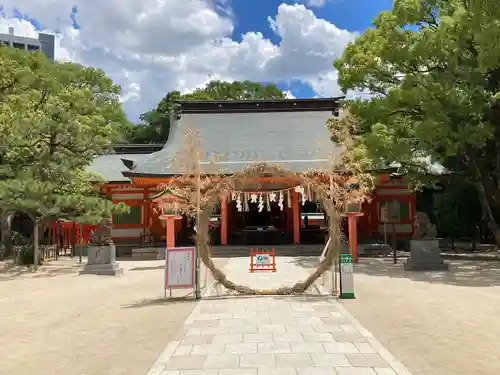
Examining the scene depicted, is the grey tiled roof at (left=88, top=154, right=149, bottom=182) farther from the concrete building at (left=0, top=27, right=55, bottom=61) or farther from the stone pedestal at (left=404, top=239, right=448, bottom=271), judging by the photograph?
the concrete building at (left=0, top=27, right=55, bottom=61)

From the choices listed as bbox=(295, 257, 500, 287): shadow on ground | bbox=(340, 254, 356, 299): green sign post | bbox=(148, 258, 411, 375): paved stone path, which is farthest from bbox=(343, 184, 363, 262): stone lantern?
bbox=(148, 258, 411, 375): paved stone path

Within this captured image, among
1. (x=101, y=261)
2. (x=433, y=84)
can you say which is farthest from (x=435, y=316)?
(x=101, y=261)

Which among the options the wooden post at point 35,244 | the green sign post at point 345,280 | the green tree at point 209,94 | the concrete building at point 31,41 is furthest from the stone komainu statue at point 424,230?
the concrete building at point 31,41

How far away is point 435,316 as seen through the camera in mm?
8352

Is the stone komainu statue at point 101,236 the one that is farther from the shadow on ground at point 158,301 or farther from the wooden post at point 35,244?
the shadow on ground at point 158,301

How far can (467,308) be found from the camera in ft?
29.7

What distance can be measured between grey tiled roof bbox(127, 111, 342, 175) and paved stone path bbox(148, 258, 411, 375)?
14.2m

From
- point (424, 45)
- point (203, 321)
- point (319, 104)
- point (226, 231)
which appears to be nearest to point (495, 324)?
point (203, 321)

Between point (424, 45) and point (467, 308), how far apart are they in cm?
886

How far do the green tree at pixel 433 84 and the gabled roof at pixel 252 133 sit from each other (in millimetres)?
5896

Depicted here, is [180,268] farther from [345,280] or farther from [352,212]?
[352,212]

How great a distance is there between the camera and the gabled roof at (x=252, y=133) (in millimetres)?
24344

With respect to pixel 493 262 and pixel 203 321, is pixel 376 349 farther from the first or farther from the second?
pixel 493 262

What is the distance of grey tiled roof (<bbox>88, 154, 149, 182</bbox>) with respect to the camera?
26.8 meters
